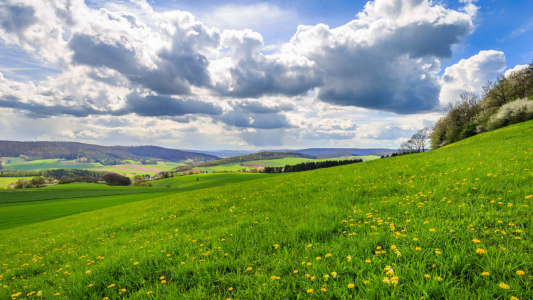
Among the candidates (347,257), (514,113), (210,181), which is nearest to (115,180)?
(210,181)

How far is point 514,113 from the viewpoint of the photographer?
129ft

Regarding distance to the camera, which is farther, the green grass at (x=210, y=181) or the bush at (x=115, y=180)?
the bush at (x=115, y=180)

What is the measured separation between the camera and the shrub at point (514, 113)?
1484 inches

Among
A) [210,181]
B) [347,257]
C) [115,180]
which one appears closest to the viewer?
[347,257]

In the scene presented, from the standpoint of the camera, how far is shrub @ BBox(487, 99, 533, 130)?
124 feet

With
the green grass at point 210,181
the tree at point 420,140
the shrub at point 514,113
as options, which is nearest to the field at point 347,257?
the shrub at point 514,113

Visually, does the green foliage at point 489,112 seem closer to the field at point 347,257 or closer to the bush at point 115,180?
the field at point 347,257

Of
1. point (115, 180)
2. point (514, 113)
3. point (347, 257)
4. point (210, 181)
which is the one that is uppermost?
point (514, 113)

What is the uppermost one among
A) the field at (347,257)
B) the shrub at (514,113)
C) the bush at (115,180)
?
the shrub at (514,113)

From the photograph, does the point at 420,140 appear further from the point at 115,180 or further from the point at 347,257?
the point at 115,180

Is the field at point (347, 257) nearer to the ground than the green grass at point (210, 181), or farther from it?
farther from it

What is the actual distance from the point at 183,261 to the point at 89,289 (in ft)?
6.77

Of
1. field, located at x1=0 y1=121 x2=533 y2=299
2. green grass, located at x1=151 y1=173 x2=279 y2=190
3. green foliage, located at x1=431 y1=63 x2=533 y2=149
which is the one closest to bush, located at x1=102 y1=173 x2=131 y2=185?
green grass, located at x1=151 y1=173 x2=279 y2=190

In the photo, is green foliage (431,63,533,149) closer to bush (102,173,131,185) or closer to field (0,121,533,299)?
field (0,121,533,299)
